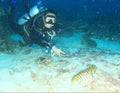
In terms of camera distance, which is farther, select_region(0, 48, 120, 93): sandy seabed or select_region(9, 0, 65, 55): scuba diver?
select_region(9, 0, 65, 55): scuba diver

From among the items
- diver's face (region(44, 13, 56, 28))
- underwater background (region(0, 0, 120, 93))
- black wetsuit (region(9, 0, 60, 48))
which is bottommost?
underwater background (region(0, 0, 120, 93))

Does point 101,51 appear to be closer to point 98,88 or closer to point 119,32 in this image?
point 98,88

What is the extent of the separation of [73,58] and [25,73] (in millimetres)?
2326

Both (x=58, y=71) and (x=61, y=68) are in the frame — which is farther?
(x=61, y=68)

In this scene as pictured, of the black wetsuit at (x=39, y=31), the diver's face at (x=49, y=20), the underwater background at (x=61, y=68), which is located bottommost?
the underwater background at (x=61, y=68)

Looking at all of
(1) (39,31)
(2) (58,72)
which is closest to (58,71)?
(2) (58,72)

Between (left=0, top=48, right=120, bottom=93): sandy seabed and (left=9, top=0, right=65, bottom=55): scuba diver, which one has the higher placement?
(left=9, top=0, right=65, bottom=55): scuba diver

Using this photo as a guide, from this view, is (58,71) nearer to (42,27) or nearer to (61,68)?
(61,68)

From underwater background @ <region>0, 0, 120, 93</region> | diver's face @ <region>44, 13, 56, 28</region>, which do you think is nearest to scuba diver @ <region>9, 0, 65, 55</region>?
diver's face @ <region>44, 13, 56, 28</region>

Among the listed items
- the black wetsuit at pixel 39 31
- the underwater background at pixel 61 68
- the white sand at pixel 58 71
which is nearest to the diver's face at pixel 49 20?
the black wetsuit at pixel 39 31

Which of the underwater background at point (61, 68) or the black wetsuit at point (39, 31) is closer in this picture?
the underwater background at point (61, 68)

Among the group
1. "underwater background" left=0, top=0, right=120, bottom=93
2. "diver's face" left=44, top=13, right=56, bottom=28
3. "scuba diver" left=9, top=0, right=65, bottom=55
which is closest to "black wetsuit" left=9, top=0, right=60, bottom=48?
"scuba diver" left=9, top=0, right=65, bottom=55

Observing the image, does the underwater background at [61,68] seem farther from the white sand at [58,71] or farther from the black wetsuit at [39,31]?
the black wetsuit at [39,31]

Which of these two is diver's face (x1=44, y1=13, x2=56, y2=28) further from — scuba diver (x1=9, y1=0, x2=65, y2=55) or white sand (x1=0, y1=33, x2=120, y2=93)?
white sand (x1=0, y1=33, x2=120, y2=93)
